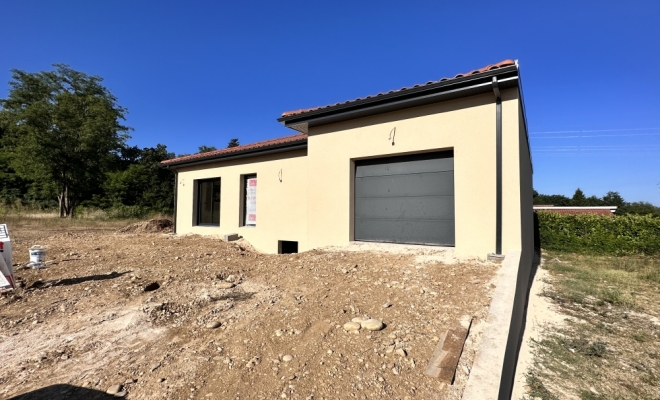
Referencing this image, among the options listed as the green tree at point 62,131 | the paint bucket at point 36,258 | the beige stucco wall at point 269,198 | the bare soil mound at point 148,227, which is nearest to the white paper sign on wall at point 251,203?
the beige stucco wall at point 269,198

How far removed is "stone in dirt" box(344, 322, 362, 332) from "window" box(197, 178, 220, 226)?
9.71 meters

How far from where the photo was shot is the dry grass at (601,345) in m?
2.95

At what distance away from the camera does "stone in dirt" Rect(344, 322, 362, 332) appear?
9.66 feet

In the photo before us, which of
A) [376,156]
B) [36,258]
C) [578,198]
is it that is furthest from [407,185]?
[578,198]

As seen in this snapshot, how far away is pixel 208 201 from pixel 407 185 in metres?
8.55

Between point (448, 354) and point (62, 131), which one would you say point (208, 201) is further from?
point (62, 131)

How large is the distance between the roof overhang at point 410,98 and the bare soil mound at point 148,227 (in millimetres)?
10866

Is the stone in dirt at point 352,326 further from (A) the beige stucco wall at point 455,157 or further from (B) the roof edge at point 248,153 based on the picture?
(B) the roof edge at point 248,153

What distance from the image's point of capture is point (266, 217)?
9297 mm

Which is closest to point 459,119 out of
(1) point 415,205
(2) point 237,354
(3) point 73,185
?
(1) point 415,205

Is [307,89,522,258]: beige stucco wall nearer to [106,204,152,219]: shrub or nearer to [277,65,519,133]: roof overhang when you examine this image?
[277,65,519,133]: roof overhang

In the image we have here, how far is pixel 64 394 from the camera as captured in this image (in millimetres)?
2238

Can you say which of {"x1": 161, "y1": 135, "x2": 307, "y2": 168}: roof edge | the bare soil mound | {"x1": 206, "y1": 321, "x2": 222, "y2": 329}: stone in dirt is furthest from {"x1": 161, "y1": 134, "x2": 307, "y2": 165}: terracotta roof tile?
{"x1": 206, "y1": 321, "x2": 222, "y2": 329}: stone in dirt

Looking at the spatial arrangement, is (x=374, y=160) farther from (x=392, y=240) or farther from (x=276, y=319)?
(x=276, y=319)
